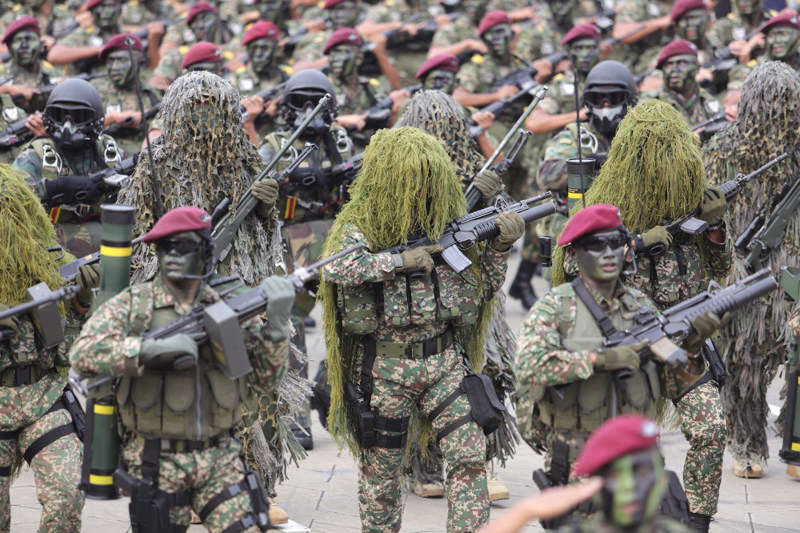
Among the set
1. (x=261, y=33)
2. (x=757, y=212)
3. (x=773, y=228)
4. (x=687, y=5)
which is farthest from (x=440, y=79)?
(x=773, y=228)

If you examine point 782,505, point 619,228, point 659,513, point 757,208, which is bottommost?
point 782,505

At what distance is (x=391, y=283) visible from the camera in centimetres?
734

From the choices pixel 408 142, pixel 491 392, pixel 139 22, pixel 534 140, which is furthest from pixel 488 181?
pixel 139 22

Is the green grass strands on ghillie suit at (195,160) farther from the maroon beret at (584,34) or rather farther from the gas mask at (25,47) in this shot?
the maroon beret at (584,34)

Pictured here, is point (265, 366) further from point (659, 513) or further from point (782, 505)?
point (782, 505)

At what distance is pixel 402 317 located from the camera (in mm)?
7293

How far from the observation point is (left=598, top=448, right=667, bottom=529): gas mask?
461 centimetres

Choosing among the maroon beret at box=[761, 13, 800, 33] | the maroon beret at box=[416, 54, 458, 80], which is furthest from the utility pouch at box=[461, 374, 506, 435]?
the maroon beret at box=[761, 13, 800, 33]

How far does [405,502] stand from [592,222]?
3.07 meters

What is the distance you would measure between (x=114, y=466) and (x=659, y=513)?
2464 millimetres

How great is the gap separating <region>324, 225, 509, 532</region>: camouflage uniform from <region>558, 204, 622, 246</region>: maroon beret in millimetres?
1209

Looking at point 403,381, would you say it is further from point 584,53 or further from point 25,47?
point 25,47

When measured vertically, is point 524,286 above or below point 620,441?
below

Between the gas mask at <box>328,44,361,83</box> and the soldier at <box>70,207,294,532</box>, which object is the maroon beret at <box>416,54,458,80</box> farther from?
the soldier at <box>70,207,294,532</box>
